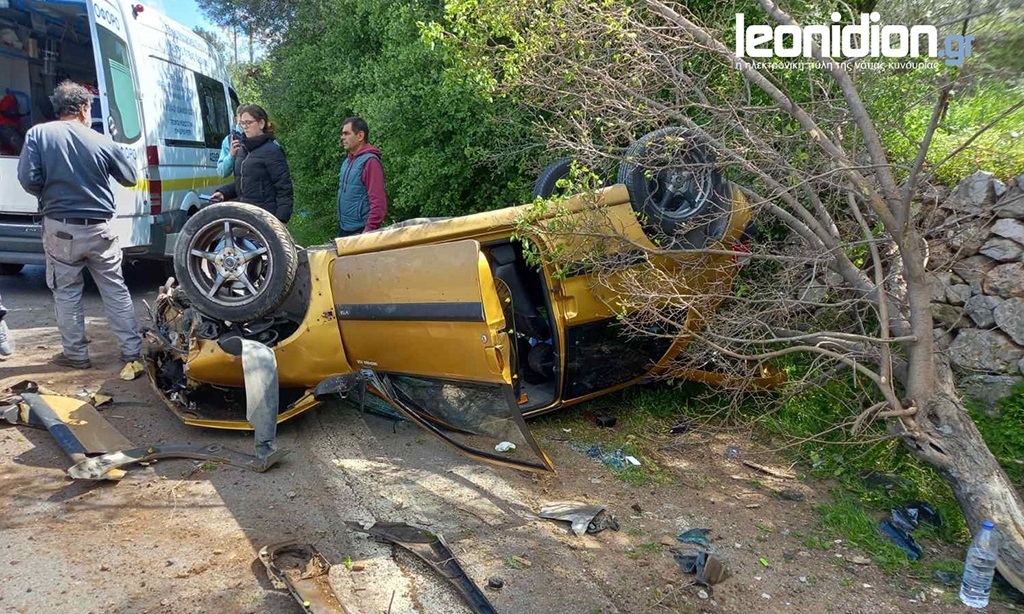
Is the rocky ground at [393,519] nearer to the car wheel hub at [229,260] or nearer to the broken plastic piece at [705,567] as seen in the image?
the broken plastic piece at [705,567]

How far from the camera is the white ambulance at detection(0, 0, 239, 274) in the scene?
6.35 metres

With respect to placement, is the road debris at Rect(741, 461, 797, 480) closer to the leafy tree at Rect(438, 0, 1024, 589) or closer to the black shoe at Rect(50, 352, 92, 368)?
the leafy tree at Rect(438, 0, 1024, 589)

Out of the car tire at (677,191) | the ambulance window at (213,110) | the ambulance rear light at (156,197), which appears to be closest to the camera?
the car tire at (677,191)

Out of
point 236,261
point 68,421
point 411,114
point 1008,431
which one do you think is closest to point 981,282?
point 1008,431

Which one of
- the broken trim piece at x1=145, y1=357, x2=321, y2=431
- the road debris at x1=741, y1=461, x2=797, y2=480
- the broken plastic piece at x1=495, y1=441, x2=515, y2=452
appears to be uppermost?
the broken trim piece at x1=145, y1=357, x2=321, y2=431

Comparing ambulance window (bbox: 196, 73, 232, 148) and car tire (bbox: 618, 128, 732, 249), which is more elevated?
ambulance window (bbox: 196, 73, 232, 148)

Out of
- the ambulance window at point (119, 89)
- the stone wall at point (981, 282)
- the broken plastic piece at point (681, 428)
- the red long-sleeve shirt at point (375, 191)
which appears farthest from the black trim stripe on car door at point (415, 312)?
the ambulance window at point (119, 89)

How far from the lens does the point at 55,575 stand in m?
2.83

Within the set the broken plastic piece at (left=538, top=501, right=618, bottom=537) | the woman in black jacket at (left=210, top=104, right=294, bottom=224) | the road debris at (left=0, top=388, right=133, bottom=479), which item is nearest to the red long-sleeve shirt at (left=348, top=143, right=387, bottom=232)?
the woman in black jacket at (left=210, top=104, right=294, bottom=224)

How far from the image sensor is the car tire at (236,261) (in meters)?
4.08

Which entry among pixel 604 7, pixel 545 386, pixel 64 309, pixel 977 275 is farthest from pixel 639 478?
pixel 64 309

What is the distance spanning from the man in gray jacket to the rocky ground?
40.3 inches

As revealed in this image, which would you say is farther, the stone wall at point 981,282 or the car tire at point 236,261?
the stone wall at point 981,282

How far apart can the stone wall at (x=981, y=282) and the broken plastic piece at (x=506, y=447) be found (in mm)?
2686
